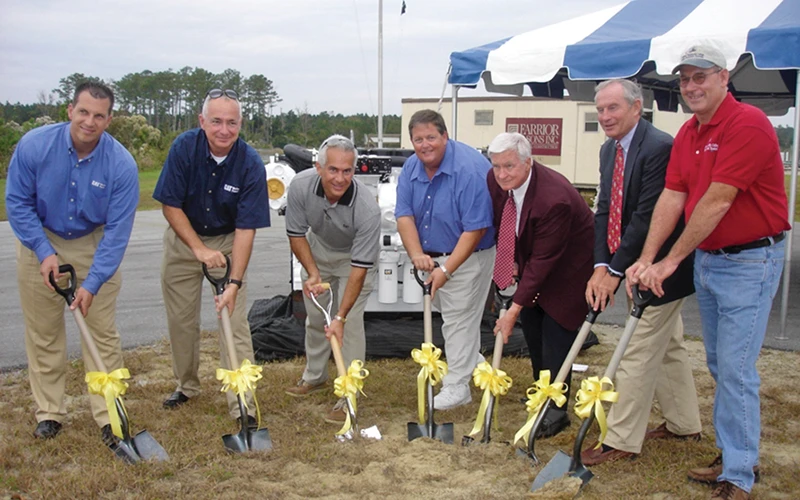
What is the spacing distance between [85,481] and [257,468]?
762 mm

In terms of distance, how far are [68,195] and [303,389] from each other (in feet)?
6.28

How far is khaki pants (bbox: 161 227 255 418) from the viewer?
437 cm

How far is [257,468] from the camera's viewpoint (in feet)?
11.6

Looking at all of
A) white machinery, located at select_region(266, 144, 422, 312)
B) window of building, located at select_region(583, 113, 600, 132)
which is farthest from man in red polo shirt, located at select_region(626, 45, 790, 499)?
window of building, located at select_region(583, 113, 600, 132)

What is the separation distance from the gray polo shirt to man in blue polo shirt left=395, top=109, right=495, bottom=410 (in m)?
0.32

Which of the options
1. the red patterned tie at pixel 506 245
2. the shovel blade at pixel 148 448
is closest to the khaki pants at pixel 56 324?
the shovel blade at pixel 148 448

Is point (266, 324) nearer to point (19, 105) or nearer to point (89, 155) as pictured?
point (89, 155)

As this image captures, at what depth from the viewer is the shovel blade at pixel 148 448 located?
3.62m

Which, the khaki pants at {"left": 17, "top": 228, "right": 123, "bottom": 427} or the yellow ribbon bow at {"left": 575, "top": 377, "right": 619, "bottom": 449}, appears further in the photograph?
the khaki pants at {"left": 17, "top": 228, "right": 123, "bottom": 427}

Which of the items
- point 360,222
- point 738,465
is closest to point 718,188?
point 738,465

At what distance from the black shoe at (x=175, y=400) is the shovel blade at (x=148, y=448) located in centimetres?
83

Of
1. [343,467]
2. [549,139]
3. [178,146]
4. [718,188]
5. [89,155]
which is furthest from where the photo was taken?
[549,139]

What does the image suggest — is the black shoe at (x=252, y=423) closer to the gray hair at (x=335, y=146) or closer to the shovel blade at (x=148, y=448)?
the shovel blade at (x=148, y=448)

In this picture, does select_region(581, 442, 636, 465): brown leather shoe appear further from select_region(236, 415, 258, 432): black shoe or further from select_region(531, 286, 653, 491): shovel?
select_region(236, 415, 258, 432): black shoe
